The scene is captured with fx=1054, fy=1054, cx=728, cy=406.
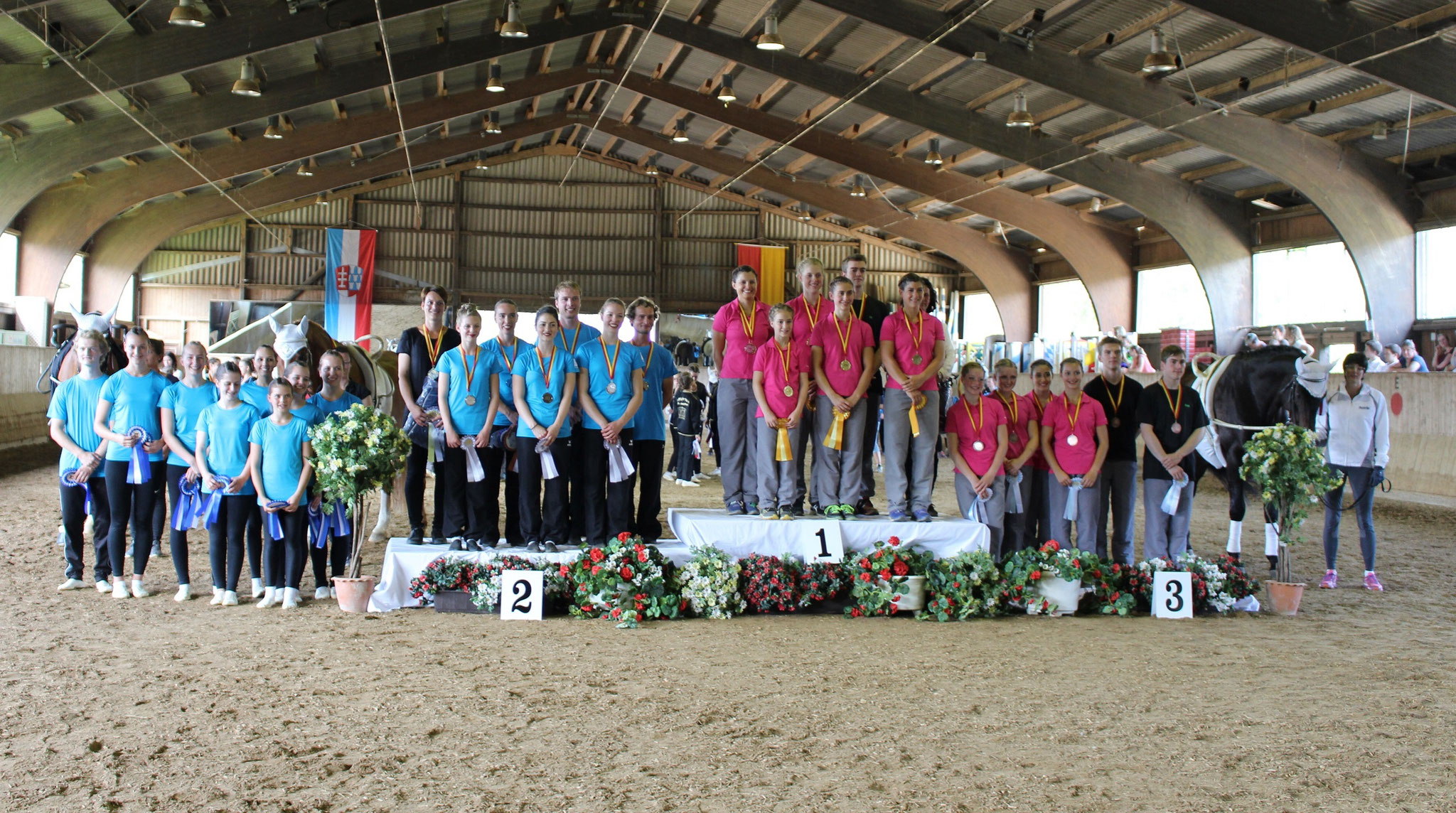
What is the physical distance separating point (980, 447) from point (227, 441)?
13.9ft

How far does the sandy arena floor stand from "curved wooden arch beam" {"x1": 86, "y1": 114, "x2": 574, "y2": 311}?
18852 millimetres

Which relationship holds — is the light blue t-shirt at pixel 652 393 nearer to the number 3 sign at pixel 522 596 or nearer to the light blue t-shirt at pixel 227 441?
the number 3 sign at pixel 522 596

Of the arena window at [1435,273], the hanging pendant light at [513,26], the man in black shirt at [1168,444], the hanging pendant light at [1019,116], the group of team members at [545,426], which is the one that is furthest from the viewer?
the arena window at [1435,273]

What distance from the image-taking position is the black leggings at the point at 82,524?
18.8 ft

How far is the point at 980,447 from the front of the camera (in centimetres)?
637

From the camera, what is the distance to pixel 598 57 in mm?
20641

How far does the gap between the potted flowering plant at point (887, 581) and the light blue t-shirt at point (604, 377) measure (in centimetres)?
157

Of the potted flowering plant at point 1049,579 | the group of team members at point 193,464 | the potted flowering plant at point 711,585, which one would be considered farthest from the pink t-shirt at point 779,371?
the group of team members at point 193,464

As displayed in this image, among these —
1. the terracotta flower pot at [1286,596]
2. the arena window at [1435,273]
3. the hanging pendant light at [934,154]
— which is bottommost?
the terracotta flower pot at [1286,596]

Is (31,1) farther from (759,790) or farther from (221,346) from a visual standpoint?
(759,790)

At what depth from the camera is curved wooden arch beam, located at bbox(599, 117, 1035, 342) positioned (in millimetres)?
23891

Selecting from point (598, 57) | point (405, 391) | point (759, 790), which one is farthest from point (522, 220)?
point (759, 790)

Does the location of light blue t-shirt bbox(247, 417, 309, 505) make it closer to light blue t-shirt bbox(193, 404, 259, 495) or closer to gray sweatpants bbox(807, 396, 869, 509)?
light blue t-shirt bbox(193, 404, 259, 495)

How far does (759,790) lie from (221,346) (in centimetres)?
1818
